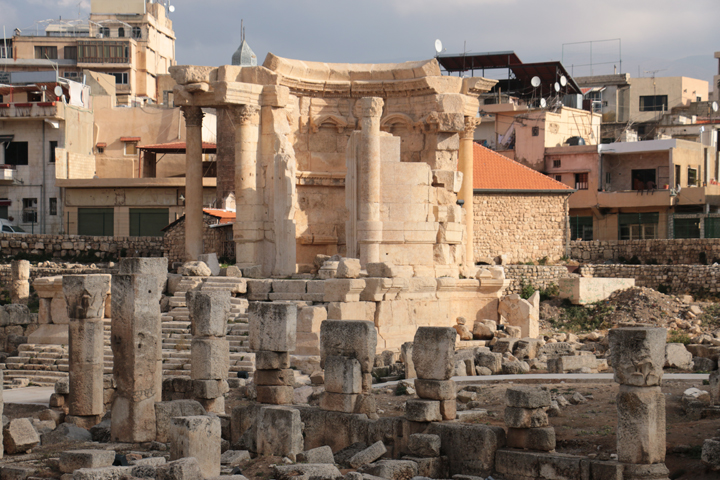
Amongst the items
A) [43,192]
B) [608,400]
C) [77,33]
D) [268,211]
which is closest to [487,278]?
[268,211]

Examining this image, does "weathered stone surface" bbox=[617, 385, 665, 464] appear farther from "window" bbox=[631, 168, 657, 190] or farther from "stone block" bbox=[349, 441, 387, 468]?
"window" bbox=[631, 168, 657, 190]

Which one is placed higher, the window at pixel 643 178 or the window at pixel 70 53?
the window at pixel 70 53

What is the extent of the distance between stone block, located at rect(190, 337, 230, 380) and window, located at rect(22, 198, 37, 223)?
2893 cm

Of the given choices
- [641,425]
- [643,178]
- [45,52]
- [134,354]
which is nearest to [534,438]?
[641,425]

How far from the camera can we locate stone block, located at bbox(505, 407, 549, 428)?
11297mm

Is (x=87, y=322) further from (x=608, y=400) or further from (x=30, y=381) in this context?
(x=608, y=400)

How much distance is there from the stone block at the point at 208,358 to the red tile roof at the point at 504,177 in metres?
22.6

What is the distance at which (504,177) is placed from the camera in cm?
3681

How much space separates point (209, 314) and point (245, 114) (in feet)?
32.3

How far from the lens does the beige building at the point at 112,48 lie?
52531 millimetres

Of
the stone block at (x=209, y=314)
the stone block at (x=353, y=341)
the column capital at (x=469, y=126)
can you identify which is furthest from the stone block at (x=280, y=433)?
the column capital at (x=469, y=126)

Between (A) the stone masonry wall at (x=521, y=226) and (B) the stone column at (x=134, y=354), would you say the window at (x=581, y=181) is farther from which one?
(B) the stone column at (x=134, y=354)

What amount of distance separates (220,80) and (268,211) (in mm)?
3352

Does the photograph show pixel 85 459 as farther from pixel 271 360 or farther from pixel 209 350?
pixel 271 360
